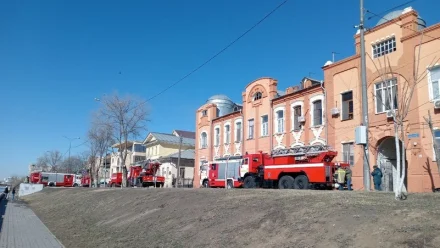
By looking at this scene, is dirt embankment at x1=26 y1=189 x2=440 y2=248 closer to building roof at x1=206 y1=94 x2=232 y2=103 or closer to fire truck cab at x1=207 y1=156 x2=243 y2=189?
fire truck cab at x1=207 y1=156 x2=243 y2=189

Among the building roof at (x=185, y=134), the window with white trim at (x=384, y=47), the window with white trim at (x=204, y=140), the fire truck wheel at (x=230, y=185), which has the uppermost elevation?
the window with white trim at (x=384, y=47)

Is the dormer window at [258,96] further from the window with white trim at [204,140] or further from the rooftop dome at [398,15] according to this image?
the rooftop dome at [398,15]

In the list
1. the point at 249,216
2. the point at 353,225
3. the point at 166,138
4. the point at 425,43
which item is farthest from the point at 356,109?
the point at 166,138

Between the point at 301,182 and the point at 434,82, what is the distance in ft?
31.7

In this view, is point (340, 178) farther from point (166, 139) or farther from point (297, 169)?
point (166, 139)

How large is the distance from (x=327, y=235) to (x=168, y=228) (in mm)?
6200

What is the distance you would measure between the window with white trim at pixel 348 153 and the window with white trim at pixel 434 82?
6345 mm

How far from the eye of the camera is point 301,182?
2184 centimetres

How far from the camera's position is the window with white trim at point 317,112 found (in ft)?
98.6

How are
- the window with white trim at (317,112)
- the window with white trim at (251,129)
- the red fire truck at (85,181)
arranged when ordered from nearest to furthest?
the window with white trim at (317,112) < the window with white trim at (251,129) < the red fire truck at (85,181)

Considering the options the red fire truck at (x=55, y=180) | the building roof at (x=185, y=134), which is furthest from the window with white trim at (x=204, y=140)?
A: the red fire truck at (x=55, y=180)

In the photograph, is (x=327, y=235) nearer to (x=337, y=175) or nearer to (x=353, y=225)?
(x=353, y=225)

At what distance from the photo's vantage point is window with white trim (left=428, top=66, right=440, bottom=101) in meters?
22.0

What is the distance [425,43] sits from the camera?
74.5 feet
